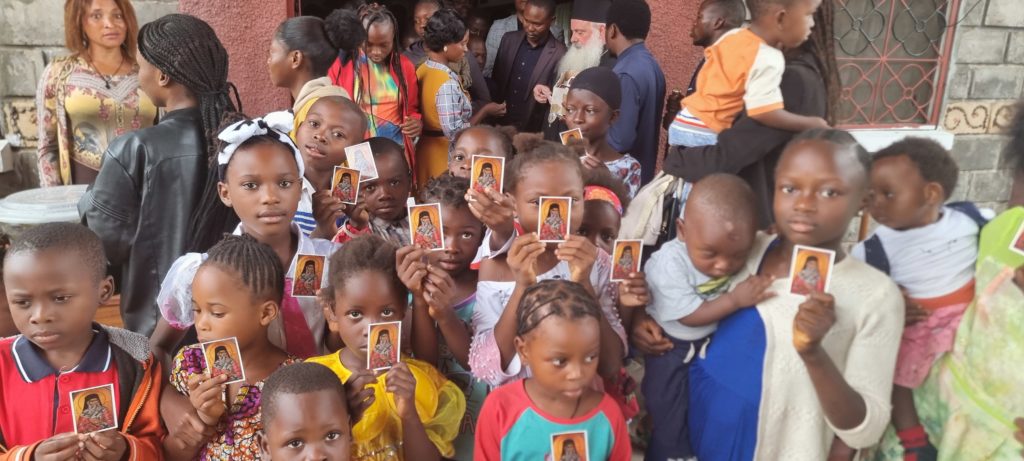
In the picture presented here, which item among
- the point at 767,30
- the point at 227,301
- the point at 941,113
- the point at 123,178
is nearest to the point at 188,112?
the point at 123,178

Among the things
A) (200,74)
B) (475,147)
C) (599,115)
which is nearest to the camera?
(200,74)

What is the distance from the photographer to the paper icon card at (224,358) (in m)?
1.88

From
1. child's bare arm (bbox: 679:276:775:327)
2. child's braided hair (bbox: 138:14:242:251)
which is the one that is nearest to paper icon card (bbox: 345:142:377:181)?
child's braided hair (bbox: 138:14:242:251)

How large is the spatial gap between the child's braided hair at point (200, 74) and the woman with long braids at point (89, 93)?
1488mm

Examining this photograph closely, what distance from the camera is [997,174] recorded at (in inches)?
61.9

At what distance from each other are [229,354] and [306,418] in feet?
1.04

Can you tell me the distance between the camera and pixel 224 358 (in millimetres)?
1895

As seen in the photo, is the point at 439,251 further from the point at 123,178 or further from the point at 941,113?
the point at 941,113

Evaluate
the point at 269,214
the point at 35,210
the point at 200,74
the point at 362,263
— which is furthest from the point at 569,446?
the point at 35,210

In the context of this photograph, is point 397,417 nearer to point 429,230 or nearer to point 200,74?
point 429,230

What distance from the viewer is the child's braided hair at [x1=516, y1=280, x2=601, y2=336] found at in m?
1.80

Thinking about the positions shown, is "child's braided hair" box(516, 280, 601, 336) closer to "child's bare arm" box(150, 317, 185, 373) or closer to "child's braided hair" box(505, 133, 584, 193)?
"child's braided hair" box(505, 133, 584, 193)

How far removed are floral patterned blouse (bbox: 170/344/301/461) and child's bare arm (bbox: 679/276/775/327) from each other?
1.17 metres

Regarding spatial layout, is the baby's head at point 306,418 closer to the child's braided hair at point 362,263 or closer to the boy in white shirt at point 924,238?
the child's braided hair at point 362,263
